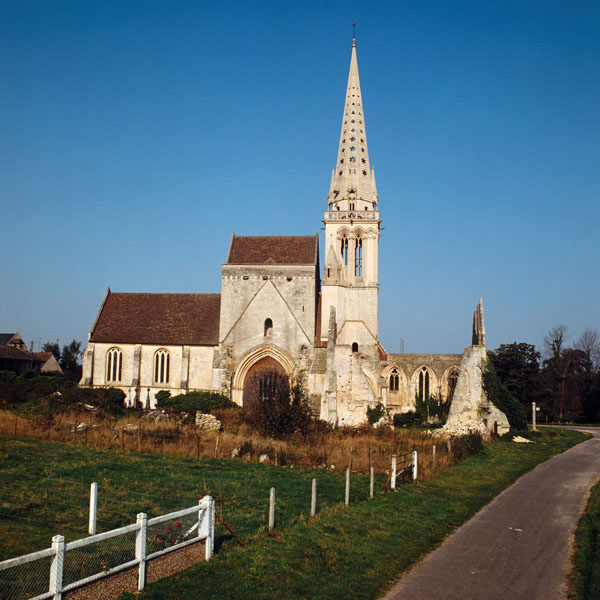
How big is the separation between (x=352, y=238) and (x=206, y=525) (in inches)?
1636

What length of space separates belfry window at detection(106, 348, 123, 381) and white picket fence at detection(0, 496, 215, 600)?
38.2 meters

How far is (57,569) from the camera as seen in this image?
291 inches

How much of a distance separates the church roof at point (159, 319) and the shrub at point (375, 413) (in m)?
12.7

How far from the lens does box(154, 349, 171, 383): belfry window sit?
152 ft

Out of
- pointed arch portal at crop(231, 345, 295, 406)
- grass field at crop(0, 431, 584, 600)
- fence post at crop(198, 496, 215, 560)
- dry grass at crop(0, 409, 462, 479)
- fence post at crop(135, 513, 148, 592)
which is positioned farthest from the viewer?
pointed arch portal at crop(231, 345, 295, 406)

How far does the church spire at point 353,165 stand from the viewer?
167 ft

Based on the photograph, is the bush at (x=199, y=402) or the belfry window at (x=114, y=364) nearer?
the bush at (x=199, y=402)

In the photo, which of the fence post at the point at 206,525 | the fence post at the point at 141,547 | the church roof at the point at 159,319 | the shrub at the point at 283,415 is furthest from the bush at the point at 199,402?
the fence post at the point at 141,547

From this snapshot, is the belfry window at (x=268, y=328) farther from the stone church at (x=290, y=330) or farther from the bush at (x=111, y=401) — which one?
the bush at (x=111, y=401)

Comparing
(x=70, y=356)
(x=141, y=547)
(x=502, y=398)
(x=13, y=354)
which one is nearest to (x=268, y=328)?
(x=502, y=398)

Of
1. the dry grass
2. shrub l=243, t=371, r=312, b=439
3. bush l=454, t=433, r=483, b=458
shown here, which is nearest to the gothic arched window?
the dry grass

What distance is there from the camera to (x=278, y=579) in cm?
970

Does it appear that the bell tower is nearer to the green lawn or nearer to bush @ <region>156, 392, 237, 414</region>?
bush @ <region>156, 392, 237, 414</region>

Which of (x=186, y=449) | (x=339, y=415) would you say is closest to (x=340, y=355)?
(x=339, y=415)
